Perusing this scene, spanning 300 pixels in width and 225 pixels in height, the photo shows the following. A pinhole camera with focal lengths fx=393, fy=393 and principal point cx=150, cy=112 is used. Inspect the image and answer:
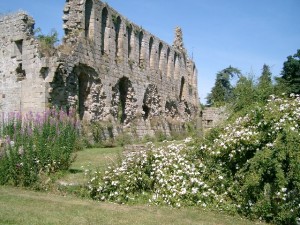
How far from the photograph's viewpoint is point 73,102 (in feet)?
57.7

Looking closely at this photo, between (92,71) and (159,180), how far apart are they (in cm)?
1177

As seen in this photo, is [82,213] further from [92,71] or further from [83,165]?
[92,71]

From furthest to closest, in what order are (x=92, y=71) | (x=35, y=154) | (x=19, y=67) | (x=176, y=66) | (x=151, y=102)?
1. (x=176, y=66)
2. (x=151, y=102)
3. (x=92, y=71)
4. (x=19, y=67)
5. (x=35, y=154)

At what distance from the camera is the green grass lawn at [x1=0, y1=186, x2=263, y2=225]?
647 cm

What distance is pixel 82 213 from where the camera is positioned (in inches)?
273

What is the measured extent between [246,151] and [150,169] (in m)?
2.29

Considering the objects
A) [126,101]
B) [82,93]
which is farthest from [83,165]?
[126,101]

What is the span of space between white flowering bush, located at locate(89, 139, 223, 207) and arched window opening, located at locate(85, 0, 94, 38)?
11.6m

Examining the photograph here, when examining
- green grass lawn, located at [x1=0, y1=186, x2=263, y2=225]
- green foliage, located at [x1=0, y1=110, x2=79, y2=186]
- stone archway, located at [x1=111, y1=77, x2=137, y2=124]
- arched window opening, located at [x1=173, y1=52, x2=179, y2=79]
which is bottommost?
green grass lawn, located at [x1=0, y1=186, x2=263, y2=225]

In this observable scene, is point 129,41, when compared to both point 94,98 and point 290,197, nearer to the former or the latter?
point 94,98

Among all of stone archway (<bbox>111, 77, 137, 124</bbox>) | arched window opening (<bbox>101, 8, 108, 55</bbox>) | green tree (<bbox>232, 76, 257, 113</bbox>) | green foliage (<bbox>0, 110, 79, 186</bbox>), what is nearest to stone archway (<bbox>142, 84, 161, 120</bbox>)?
stone archway (<bbox>111, 77, 137, 124</bbox>)

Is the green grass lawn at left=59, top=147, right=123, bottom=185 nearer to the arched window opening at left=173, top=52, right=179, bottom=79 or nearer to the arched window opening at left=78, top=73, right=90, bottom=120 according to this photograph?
the arched window opening at left=78, top=73, right=90, bottom=120

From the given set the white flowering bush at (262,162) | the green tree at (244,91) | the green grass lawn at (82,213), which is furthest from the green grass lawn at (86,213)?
the green tree at (244,91)

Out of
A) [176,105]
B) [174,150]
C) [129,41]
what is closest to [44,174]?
[174,150]
